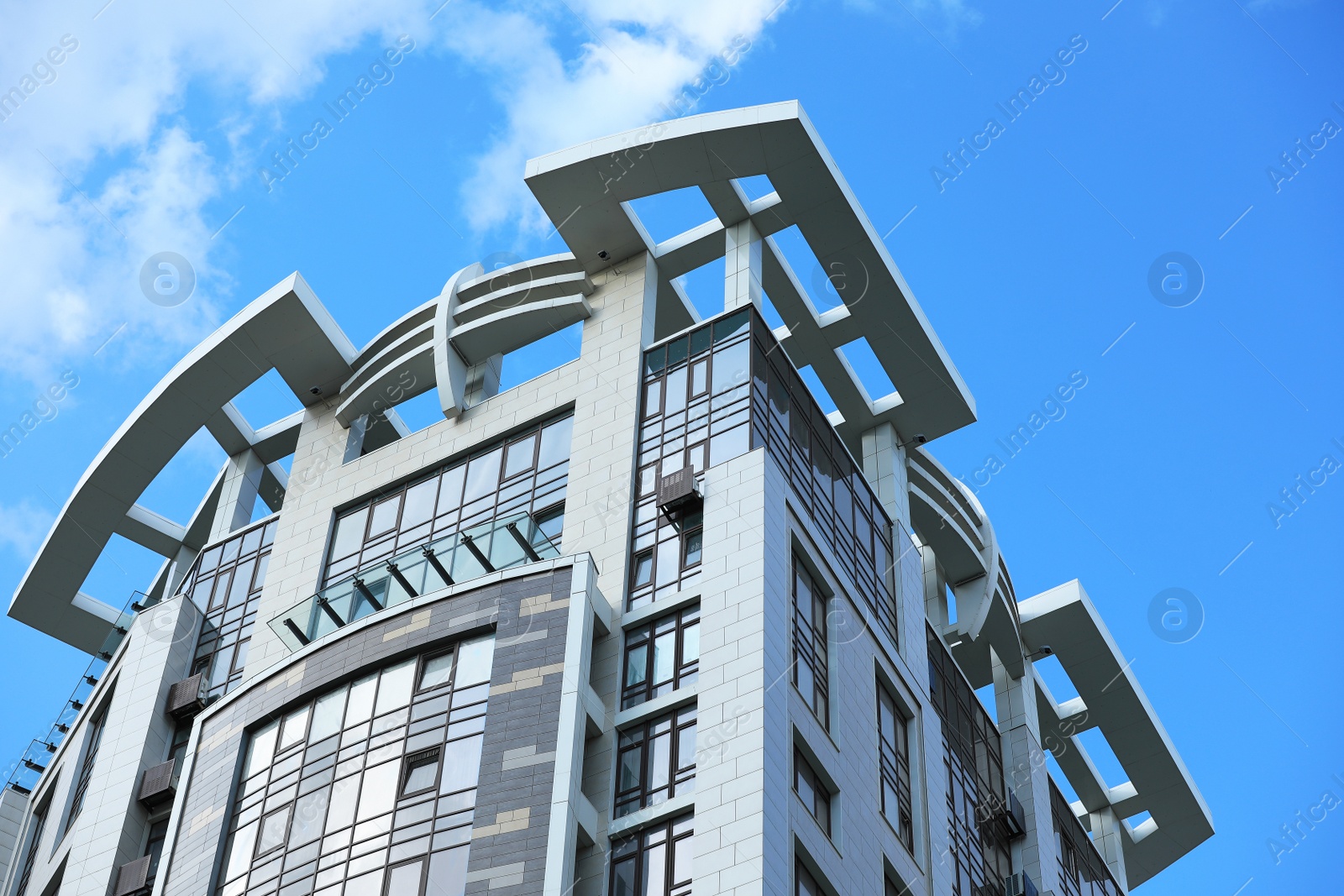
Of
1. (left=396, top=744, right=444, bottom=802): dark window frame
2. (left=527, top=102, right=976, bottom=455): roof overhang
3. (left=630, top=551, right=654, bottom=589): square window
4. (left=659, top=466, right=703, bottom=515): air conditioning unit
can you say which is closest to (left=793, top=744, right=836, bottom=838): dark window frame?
(left=630, top=551, right=654, bottom=589): square window

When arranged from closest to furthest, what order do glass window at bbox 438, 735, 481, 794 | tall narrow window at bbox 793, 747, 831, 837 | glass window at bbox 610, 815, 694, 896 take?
glass window at bbox 610, 815, 694, 896 → glass window at bbox 438, 735, 481, 794 → tall narrow window at bbox 793, 747, 831, 837

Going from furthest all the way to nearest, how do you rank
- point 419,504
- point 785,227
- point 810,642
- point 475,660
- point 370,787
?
point 785,227 < point 419,504 < point 810,642 < point 475,660 < point 370,787

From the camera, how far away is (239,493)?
49375 mm

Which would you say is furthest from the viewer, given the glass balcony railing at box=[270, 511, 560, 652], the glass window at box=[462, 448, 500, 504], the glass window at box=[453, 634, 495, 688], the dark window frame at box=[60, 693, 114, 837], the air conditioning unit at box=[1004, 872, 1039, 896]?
the air conditioning unit at box=[1004, 872, 1039, 896]

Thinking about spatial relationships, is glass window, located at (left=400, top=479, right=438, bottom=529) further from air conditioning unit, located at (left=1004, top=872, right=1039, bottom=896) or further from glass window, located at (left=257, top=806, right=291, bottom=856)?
air conditioning unit, located at (left=1004, top=872, right=1039, bottom=896)

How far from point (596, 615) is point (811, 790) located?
570 cm

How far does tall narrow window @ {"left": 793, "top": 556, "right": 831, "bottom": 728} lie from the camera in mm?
34469

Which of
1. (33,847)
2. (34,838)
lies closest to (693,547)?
(33,847)

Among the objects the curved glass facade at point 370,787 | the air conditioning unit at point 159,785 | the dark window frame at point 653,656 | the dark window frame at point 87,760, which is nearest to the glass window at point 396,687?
the curved glass facade at point 370,787

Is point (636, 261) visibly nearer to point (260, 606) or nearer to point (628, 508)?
point (628, 508)

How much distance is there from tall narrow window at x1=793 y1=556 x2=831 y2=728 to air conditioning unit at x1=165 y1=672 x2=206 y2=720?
51.5 ft

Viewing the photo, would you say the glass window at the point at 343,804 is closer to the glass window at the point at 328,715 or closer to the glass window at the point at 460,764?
the glass window at the point at 328,715

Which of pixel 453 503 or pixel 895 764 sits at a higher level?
pixel 453 503

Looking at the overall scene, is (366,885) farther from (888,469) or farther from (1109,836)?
(1109,836)
